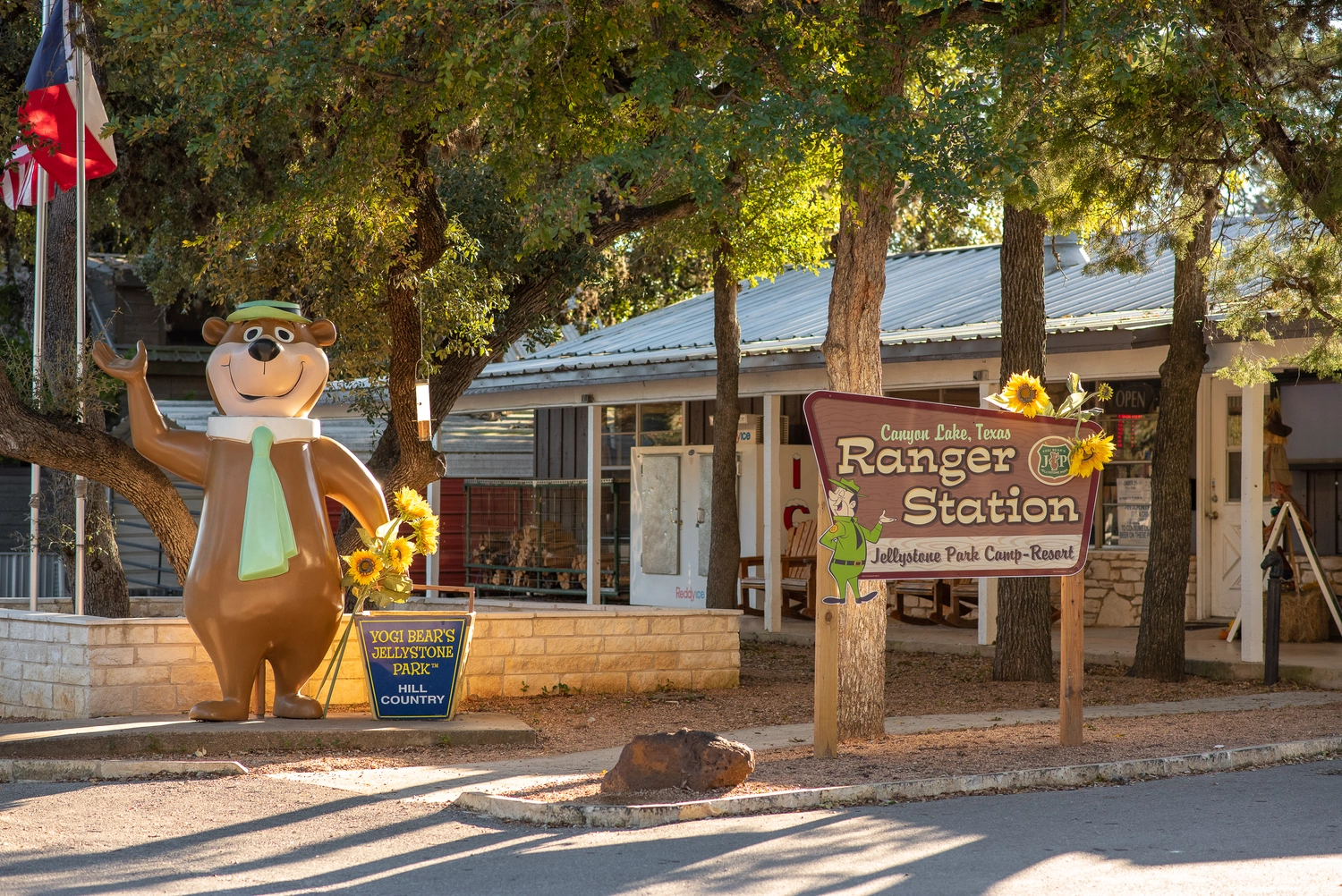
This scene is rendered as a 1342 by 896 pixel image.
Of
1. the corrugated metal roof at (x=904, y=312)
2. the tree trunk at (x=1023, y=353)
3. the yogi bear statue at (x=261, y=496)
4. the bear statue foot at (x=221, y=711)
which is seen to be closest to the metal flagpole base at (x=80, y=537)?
the yogi bear statue at (x=261, y=496)

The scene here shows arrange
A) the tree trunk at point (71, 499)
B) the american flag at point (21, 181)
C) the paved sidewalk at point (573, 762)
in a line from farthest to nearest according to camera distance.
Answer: the tree trunk at point (71, 499), the american flag at point (21, 181), the paved sidewalk at point (573, 762)

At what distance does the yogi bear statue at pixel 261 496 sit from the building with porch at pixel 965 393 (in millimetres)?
6044

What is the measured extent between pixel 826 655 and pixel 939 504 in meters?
1.06

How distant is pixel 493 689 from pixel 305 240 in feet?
11.6

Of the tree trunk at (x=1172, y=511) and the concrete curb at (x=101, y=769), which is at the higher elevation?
the tree trunk at (x=1172, y=511)

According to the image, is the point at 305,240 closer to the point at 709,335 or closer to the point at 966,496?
the point at 966,496

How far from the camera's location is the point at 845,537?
790 centimetres

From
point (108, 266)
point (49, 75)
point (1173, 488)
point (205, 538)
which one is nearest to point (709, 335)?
point (1173, 488)

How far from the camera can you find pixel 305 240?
10.6 meters

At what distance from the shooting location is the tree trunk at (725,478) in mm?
14734

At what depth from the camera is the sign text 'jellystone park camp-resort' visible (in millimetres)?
7918

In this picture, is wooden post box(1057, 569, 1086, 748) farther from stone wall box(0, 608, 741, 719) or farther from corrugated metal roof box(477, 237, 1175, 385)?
corrugated metal roof box(477, 237, 1175, 385)

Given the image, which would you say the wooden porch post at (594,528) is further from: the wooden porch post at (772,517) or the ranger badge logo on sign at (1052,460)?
the ranger badge logo on sign at (1052,460)

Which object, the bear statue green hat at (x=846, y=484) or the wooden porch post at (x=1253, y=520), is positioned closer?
the bear statue green hat at (x=846, y=484)
